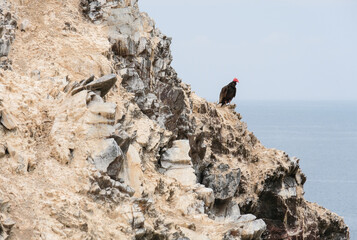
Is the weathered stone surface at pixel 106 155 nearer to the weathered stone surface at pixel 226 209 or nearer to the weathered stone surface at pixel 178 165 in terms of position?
the weathered stone surface at pixel 178 165

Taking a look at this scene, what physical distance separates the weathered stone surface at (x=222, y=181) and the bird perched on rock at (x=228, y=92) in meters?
5.29

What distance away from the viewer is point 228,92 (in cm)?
3941

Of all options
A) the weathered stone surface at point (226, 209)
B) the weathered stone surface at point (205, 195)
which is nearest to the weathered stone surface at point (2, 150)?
the weathered stone surface at point (205, 195)

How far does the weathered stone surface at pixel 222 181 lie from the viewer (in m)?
34.4

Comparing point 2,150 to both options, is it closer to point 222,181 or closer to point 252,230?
point 252,230

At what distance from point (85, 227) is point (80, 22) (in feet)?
45.1

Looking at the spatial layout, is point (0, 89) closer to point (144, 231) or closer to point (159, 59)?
point (144, 231)

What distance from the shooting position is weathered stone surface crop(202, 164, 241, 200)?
113 feet

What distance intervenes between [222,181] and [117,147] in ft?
44.1

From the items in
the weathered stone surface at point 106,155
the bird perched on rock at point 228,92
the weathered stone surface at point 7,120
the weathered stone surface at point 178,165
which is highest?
the bird perched on rock at point 228,92

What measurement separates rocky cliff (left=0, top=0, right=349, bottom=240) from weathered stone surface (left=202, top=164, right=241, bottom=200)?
0.20 feet

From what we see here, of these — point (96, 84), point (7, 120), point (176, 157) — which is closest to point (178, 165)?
point (176, 157)

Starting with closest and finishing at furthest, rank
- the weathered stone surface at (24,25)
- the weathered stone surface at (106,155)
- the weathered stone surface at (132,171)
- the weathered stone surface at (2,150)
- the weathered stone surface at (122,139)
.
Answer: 1. the weathered stone surface at (2,150)
2. the weathered stone surface at (106,155)
3. the weathered stone surface at (122,139)
4. the weathered stone surface at (132,171)
5. the weathered stone surface at (24,25)

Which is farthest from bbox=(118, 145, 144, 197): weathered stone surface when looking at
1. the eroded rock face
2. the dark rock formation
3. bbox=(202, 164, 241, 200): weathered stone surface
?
bbox=(202, 164, 241, 200): weathered stone surface
